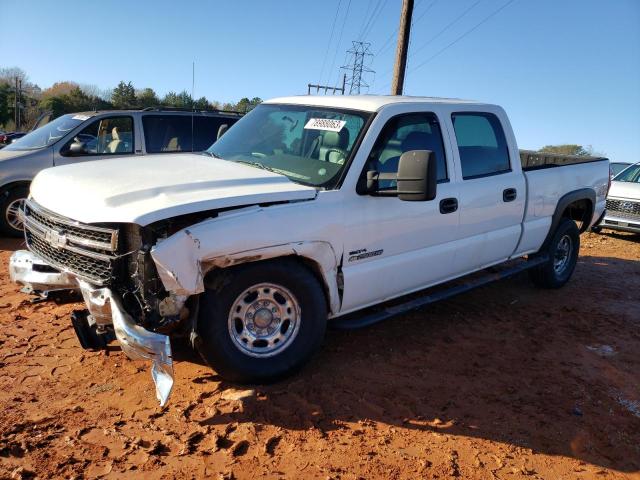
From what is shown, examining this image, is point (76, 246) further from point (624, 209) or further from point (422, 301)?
point (624, 209)

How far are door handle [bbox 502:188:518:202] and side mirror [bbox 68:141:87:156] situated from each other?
6.12 m

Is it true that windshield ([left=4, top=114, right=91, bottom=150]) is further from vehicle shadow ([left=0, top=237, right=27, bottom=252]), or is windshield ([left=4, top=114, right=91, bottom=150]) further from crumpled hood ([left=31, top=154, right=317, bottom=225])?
crumpled hood ([left=31, top=154, right=317, bottom=225])

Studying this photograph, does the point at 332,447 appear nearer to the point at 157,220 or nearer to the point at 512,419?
the point at 512,419

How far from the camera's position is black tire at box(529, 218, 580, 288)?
19.8 feet

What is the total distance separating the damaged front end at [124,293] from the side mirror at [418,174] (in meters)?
1.58

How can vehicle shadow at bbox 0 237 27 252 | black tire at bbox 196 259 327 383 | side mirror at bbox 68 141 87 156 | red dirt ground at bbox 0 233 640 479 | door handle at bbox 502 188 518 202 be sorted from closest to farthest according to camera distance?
red dirt ground at bbox 0 233 640 479 < black tire at bbox 196 259 327 383 < door handle at bbox 502 188 518 202 < vehicle shadow at bbox 0 237 27 252 < side mirror at bbox 68 141 87 156

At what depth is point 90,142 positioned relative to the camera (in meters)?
8.05

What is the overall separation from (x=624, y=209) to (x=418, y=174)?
885 cm

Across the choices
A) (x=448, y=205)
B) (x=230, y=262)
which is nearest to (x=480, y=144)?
(x=448, y=205)

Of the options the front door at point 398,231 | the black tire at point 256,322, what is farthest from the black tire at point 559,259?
the black tire at point 256,322

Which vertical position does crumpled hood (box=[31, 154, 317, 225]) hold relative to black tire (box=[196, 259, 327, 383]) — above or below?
above

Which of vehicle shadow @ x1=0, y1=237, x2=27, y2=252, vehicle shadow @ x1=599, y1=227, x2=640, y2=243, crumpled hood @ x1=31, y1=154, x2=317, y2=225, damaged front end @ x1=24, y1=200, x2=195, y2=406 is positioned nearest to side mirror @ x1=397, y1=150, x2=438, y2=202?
crumpled hood @ x1=31, y1=154, x2=317, y2=225

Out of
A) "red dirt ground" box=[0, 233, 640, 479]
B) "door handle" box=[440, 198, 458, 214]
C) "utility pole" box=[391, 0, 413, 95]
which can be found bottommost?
"red dirt ground" box=[0, 233, 640, 479]

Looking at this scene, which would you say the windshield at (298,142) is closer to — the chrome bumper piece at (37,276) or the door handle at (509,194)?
the chrome bumper piece at (37,276)
